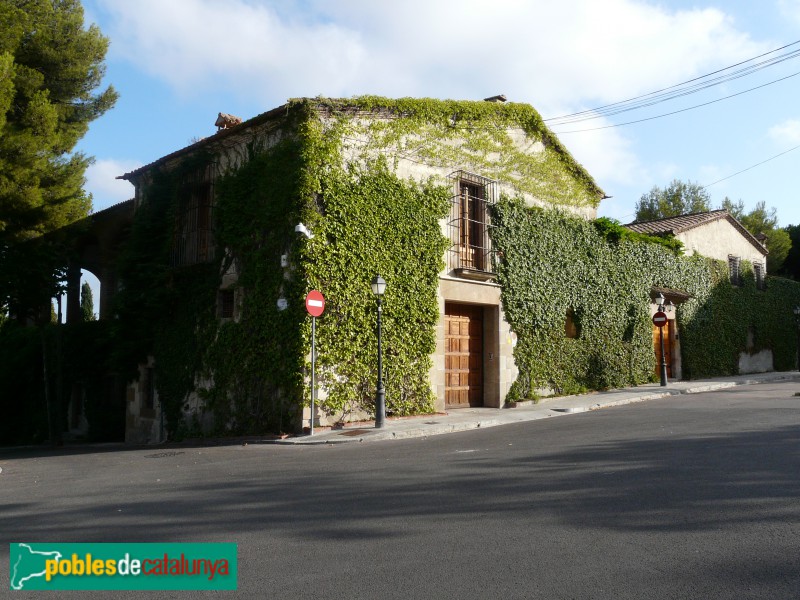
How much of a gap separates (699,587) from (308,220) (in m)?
10.9

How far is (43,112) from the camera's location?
60.3 feet

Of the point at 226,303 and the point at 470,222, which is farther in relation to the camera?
the point at 470,222

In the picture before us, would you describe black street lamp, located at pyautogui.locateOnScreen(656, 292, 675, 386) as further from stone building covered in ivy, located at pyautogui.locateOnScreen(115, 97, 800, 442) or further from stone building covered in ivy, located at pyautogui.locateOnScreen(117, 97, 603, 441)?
stone building covered in ivy, located at pyautogui.locateOnScreen(117, 97, 603, 441)

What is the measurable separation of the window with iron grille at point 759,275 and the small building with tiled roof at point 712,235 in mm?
48

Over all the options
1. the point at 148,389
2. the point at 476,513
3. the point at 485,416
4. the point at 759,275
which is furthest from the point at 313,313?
the point at 759,275

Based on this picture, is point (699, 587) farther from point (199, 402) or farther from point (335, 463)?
point (199, 402)

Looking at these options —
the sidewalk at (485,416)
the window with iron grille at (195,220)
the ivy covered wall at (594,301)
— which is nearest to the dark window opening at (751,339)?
the ivy covered wall at (594,301)

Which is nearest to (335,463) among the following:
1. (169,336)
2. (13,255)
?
(169,336)

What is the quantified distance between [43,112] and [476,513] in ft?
59.7

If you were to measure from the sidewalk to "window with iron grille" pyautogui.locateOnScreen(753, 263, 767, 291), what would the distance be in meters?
12.4

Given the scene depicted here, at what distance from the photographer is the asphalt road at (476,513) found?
407 centimetres

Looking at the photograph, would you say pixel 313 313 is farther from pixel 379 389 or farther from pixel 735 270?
pixel 735 270

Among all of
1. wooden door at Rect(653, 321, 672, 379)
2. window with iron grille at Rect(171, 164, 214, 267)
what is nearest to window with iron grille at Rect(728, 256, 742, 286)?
wooden door at Rect(653, 321, 672, 379)

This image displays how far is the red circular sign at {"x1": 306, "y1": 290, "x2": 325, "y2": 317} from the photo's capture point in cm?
1232
